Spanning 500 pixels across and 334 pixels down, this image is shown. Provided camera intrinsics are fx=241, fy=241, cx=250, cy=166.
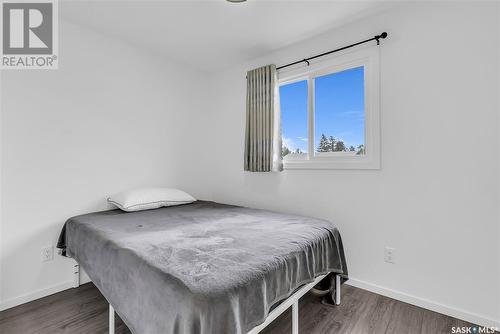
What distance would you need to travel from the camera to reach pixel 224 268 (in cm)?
110

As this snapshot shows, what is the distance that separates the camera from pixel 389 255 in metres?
2.00

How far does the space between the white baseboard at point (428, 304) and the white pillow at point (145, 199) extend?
75.7 inches

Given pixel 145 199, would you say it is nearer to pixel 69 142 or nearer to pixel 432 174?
pixel 69 142

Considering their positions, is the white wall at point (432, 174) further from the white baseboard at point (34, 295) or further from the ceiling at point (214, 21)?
the white baseboard at point (34, 295)

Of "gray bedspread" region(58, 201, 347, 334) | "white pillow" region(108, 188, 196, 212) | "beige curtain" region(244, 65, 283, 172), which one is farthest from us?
"beige curtain" region(244, 65, 283, 172)

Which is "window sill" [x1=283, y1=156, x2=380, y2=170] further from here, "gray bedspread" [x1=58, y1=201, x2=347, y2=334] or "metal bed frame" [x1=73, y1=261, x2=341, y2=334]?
"metal bed frame" [x1=73, y1=261, x2=341, y2=334]

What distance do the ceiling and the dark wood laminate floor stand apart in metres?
2.37

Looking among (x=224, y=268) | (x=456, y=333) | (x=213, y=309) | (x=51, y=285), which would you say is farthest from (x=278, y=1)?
(x=51, y=285)

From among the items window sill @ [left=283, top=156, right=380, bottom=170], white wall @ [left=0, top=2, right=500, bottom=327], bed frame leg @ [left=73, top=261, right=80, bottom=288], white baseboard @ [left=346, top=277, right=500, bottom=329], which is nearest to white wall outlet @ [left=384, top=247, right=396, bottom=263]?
white wall @ [left=0, top=2, right=500, bottom=327]

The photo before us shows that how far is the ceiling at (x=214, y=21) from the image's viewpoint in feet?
6.42

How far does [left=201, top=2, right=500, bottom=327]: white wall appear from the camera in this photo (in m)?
1.61

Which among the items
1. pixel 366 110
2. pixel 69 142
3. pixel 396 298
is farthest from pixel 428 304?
pixel 69 142

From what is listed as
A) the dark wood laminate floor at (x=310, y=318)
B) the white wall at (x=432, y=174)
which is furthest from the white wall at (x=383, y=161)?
the dark wood laminate floor at (x=310, y=318)

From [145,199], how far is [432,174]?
97.1 inches
